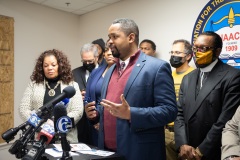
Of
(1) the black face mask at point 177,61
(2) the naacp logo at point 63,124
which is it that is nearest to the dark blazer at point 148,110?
(2) the naacp logo at point 63,124

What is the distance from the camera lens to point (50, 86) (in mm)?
2373

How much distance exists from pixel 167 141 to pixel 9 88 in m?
2.83

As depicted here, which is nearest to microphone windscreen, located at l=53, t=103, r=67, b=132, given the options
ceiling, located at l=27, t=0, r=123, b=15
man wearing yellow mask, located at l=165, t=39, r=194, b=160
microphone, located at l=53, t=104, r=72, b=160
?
microphone, located at l=53, t=104, r=72, b=160

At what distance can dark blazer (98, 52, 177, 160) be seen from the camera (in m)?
1.47

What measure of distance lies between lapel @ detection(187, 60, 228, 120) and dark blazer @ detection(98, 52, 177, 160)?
511 mm

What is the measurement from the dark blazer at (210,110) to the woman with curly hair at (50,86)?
1010 millimetres

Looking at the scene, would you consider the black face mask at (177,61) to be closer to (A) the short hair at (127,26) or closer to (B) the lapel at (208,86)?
(B) the lapel at (208,86)

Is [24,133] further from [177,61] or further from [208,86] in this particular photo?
[177,61]

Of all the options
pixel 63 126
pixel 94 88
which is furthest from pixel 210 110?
pixel 63 126

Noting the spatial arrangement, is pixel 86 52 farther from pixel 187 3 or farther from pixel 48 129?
pixel 48 129

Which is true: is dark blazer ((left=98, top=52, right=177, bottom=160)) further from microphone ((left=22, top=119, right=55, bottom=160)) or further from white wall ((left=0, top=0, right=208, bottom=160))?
white wall ((left=0, top=0, right=208, bottom=160))

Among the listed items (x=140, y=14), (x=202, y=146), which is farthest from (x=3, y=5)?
(x=202, y=146)

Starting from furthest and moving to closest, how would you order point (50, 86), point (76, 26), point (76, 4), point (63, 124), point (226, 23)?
point (76, 26)
point (76, 4)
point (226, 23)
point (50, 86)
point (63, 124)

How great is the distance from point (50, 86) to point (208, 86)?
1507 millimetres
